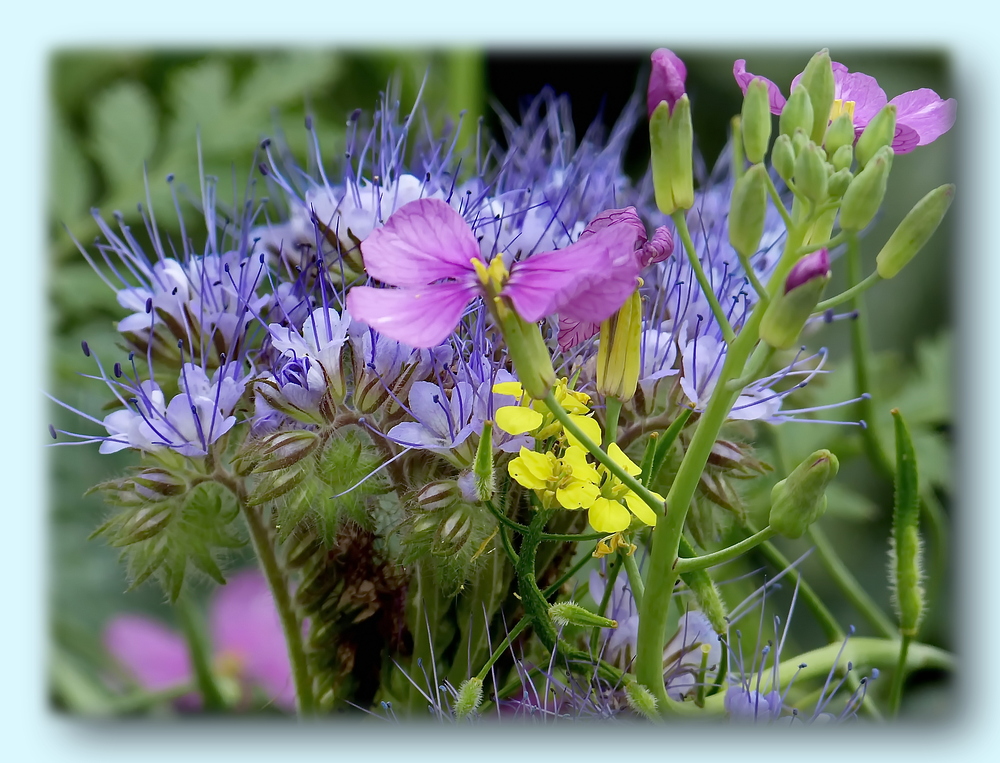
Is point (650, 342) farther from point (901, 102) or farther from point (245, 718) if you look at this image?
point (245, 718)

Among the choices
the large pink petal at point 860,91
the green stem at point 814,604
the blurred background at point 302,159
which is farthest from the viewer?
the blurred background at point 302,159

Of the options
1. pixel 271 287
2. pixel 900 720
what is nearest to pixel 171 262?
pixel 271 287

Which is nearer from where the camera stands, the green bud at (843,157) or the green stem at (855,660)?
the green bud at (843,157)

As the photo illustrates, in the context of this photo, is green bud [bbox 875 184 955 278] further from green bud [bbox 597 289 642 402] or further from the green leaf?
the green leaf

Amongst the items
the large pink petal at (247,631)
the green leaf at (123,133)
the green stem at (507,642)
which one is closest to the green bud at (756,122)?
the green stem at (507,642)

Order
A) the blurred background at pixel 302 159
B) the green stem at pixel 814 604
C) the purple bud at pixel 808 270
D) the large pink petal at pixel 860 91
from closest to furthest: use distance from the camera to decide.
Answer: the purple bud at pixel 808 270, the large pink petal at pixel 860 91, the green stem at pixel 814 604, the blurred background at pixel 302 159

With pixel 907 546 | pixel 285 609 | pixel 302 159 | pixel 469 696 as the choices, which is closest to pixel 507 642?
pixel 469 696

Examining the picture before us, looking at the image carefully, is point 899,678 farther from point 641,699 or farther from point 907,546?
point 641,699

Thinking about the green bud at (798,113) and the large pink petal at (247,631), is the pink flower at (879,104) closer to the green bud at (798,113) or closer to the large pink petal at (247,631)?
the green bud at (798,113)

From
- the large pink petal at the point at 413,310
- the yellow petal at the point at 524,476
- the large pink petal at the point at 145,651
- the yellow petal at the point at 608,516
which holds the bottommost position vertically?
the large pink petal at the point at 145,651
